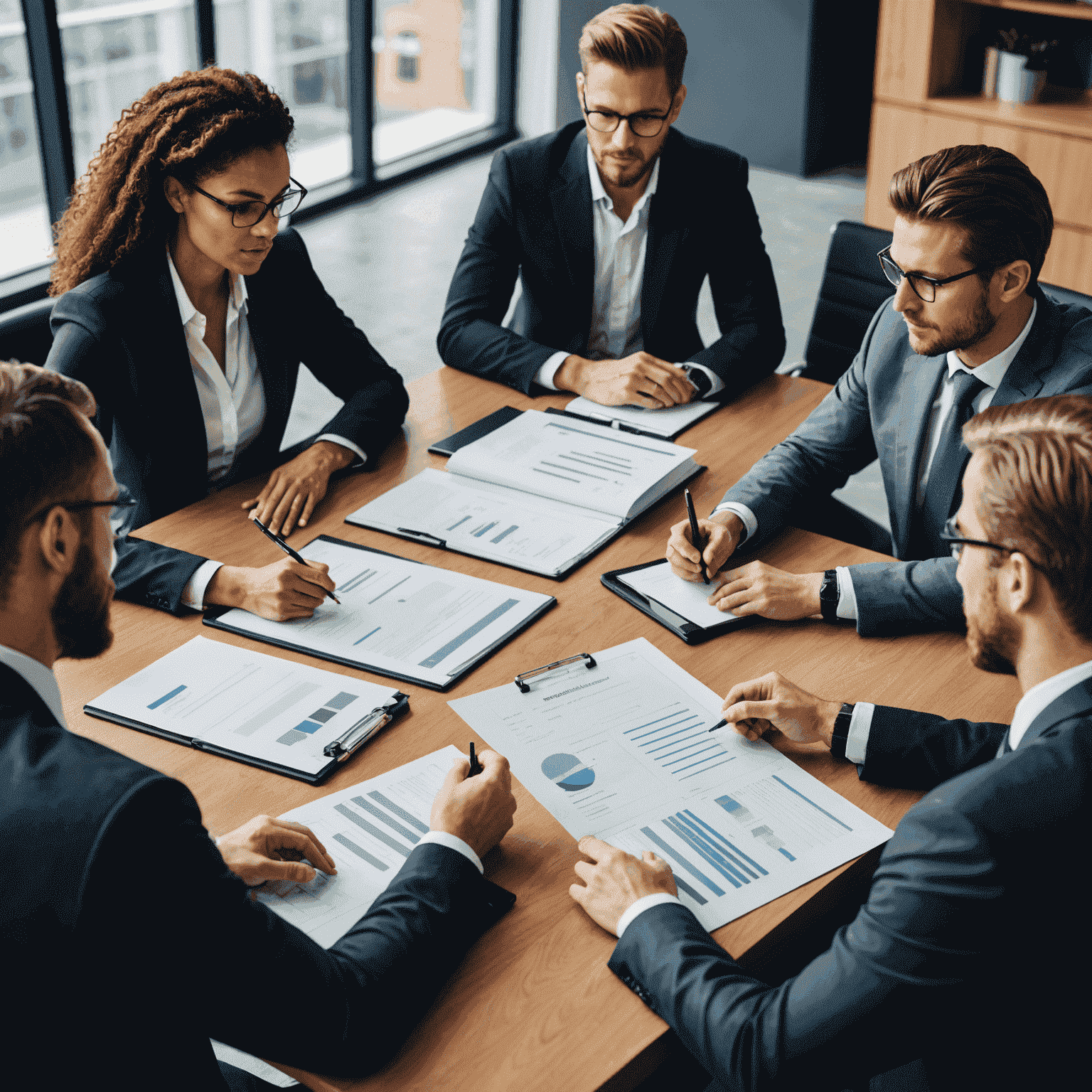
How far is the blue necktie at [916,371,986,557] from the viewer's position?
211 cm

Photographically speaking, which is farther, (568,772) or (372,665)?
(372,665)

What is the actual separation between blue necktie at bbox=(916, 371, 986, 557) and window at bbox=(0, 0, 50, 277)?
404cm

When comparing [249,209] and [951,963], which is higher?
[249,209]

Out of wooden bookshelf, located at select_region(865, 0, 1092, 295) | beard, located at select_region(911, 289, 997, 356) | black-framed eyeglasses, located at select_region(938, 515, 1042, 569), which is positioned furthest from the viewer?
wooden bookshelf, located at select_region(865, 0, 1092, 295)

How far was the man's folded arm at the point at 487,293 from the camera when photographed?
106 inches

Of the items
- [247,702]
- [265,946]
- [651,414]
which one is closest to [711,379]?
[651,414]

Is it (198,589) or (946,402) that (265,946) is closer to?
(198,589)

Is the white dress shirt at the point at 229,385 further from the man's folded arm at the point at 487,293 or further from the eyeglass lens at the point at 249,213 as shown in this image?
the man's folded arm at the point at 487,293

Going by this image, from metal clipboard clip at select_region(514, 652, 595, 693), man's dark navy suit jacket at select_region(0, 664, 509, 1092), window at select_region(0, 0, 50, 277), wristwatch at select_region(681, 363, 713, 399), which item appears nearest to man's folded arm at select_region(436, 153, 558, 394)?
wristwatch at select_region(681, 363, 713, 399)

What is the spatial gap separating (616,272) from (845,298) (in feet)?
2.04

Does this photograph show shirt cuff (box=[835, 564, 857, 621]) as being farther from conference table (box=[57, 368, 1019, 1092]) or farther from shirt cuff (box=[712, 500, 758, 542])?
shirt cuff (box=[712, 500, 758, 542])

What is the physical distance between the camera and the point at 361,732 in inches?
61.7

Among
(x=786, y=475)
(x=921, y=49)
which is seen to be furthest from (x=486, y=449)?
(x=921, y=49)

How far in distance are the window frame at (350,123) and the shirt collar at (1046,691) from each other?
3990mm
